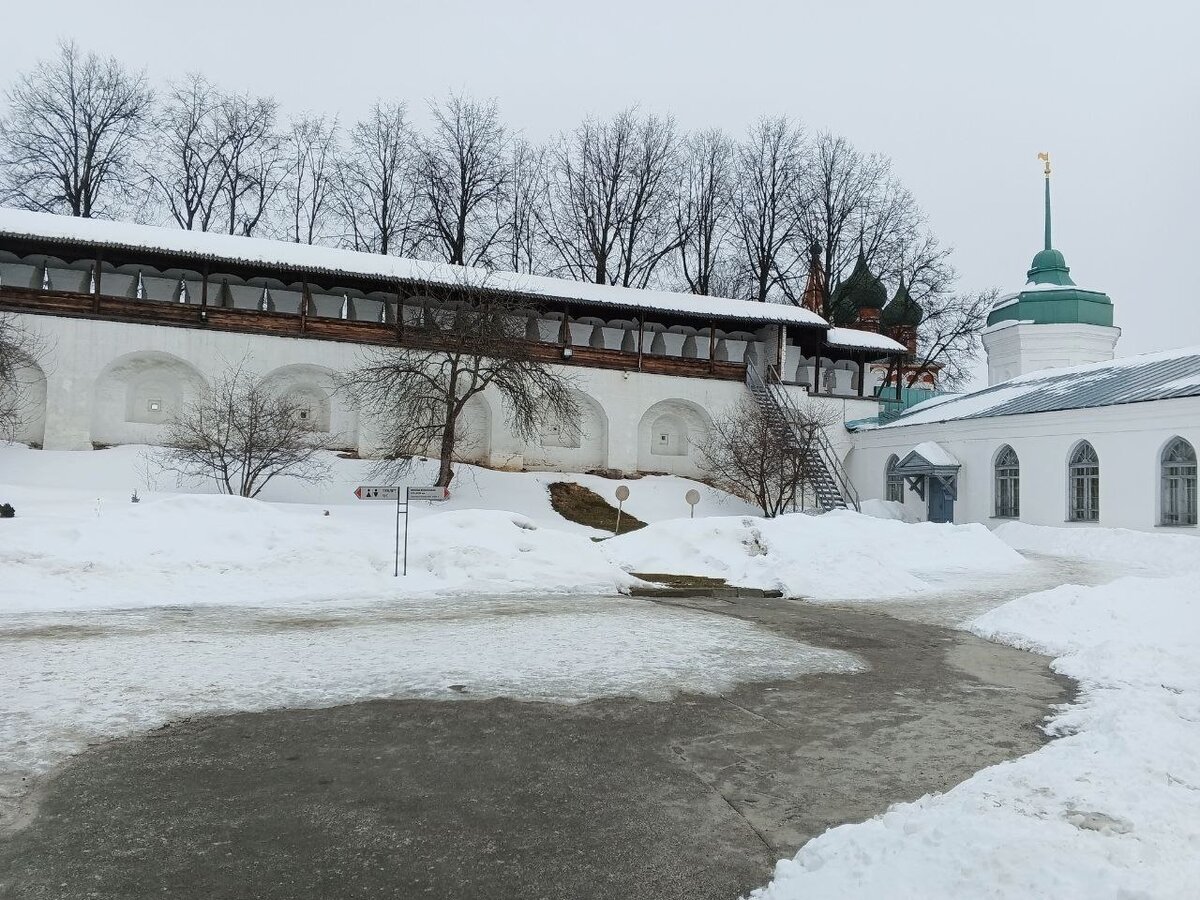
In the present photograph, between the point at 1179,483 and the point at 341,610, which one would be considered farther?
the point at 1179,483

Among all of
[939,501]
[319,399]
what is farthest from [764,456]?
[319,399]

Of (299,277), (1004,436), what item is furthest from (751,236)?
(299,277)

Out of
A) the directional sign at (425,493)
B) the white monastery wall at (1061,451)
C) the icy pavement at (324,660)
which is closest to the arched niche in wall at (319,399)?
the directional sign at (425,493)

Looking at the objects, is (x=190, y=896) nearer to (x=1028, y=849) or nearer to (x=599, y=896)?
(x=599, y=896)

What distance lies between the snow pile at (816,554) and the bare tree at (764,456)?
Answer: 25.2ft

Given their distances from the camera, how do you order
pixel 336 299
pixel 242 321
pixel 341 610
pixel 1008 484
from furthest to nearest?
pixel 336 299
pixel 242 321
pixel 1008 484
pixel 341 610

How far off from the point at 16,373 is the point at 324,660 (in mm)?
23676

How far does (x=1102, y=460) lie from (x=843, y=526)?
10953 millimetres

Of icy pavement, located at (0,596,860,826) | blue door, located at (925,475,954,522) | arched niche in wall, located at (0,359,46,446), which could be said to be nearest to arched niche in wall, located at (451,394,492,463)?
arched niche in wall, located at (0,359,46,446)

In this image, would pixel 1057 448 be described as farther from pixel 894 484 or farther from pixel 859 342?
pixel 859 342

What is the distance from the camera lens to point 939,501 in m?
29.5

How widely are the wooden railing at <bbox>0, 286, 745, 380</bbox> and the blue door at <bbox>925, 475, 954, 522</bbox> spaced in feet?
36.8

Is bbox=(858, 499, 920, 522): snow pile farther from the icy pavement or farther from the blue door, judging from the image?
the icy pavement

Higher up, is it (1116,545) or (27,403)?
(27,403)
